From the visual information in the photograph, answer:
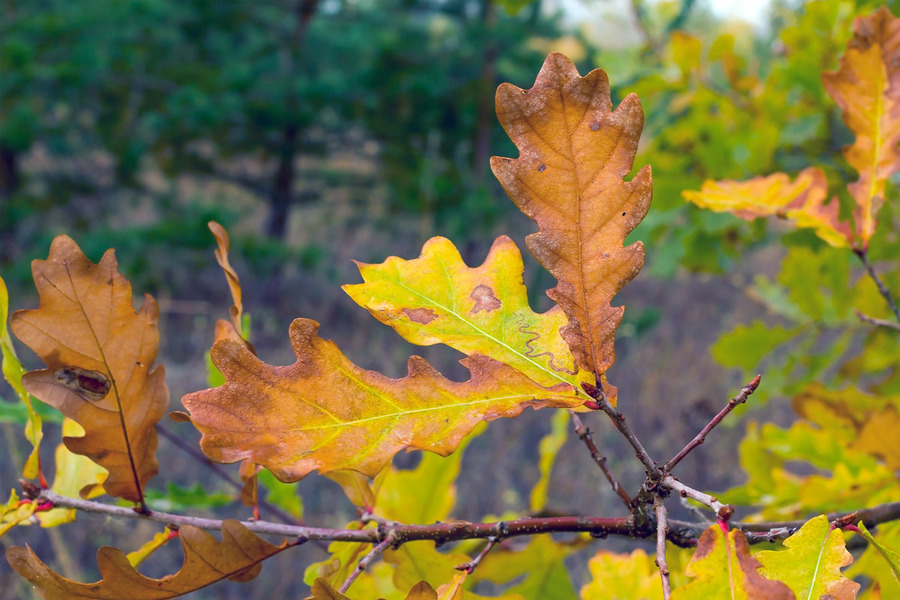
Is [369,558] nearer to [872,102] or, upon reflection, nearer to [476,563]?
[476,563]

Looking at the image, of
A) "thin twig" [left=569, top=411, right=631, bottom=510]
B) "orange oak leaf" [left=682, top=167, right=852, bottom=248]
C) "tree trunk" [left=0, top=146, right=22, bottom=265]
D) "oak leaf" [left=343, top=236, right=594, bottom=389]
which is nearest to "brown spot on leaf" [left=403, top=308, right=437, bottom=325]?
"oak leaf" [left=343, top=236, right=594, bottom=389]

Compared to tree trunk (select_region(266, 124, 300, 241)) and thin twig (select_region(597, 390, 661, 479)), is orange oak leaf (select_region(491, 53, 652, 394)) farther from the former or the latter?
tree trunk (select_region(266, 124, 300, 241))

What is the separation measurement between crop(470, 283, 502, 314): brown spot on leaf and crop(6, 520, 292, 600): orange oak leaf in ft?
0.53

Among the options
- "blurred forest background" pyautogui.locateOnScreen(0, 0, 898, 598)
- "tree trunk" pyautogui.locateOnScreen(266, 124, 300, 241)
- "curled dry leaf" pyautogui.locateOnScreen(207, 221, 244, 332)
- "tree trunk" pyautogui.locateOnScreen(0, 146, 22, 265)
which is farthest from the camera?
"tree trunk" pyautogui.locateOnScreen(266, 124, 300, 241)

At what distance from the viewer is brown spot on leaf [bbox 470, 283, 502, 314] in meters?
0.31

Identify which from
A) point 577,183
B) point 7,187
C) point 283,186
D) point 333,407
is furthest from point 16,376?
point 283,186

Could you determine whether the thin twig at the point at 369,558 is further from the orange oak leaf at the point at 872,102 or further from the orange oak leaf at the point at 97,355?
the orange oak leaf at the point at 872,102

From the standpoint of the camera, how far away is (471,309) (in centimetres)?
32

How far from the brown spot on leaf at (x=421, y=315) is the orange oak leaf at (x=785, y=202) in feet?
0.72

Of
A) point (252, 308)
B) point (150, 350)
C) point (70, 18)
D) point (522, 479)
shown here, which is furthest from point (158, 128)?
point (150, 350)

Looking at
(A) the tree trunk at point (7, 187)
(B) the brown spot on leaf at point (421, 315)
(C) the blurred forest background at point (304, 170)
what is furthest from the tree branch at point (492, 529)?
(A) the tree trunk at point (7, 187)

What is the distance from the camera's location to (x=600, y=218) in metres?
0.29

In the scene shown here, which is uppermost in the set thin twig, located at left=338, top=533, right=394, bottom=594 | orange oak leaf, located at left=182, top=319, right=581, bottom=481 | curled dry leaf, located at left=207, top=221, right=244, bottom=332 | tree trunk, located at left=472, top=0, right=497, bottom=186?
tree trunk, located at left=472, top=0, right=497, bottom=186

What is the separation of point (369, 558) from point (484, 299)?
0.44ft
